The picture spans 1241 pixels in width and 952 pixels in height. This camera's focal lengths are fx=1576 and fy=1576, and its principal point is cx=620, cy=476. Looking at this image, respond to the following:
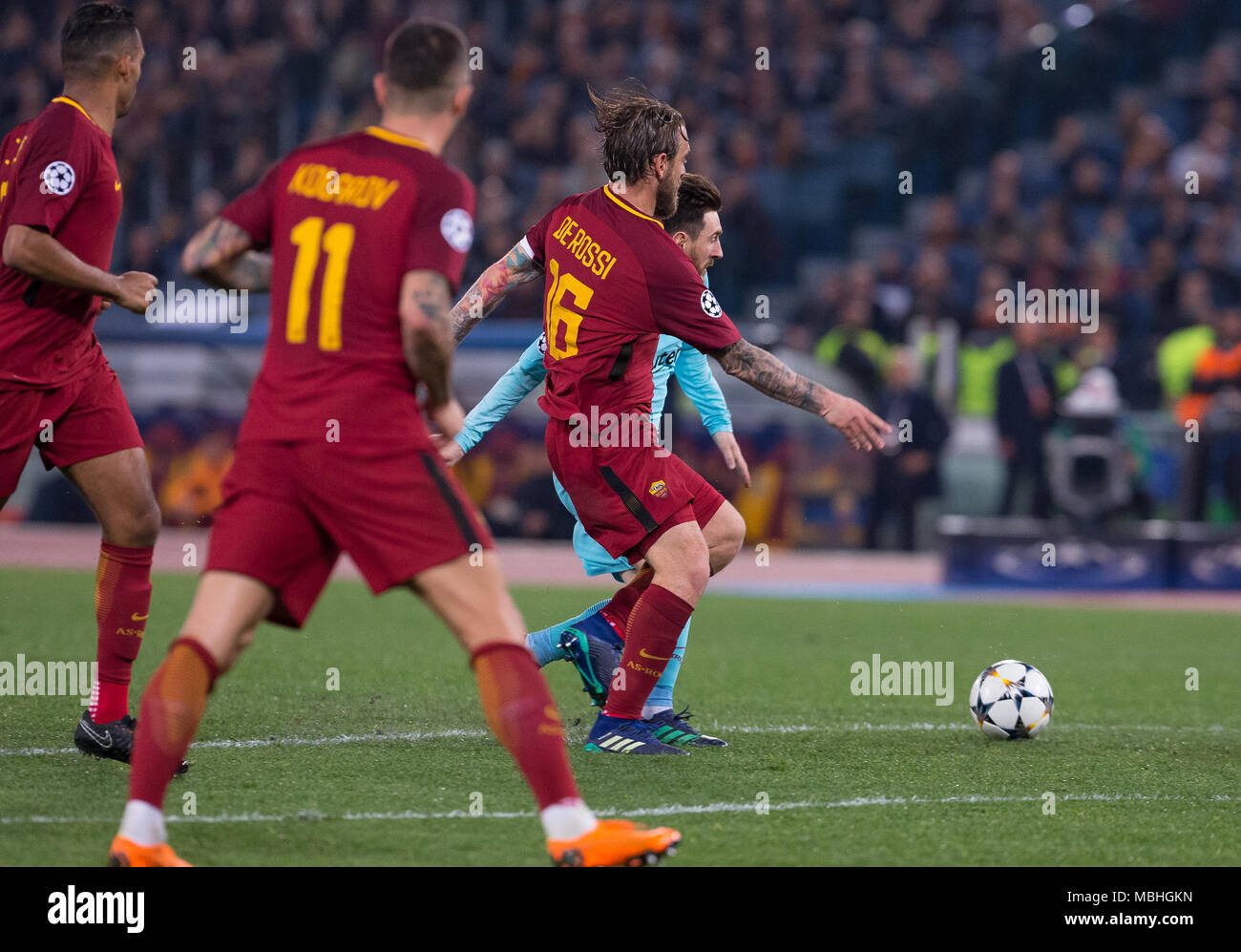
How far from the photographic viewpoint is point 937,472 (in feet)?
47.3

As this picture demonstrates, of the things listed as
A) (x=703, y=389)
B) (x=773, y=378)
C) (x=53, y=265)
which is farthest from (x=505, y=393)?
(x=53, y=265)

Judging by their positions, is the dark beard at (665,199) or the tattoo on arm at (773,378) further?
the dark beard at (665,199)

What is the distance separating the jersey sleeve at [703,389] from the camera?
684cm

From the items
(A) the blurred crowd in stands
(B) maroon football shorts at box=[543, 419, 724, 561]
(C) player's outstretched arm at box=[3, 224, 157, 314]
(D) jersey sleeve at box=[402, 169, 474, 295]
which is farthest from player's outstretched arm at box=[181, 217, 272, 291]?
(A) the blurred crowd in stands

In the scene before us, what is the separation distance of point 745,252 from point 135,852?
46.5 ft

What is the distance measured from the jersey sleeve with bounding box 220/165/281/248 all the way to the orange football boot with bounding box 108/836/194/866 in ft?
5.09

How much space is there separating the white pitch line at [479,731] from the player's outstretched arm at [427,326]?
7.82 feet

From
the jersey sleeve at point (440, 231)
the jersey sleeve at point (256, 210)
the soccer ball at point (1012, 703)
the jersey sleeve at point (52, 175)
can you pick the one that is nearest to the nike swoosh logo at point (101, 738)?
the jersey sleeve at point (52, 175)

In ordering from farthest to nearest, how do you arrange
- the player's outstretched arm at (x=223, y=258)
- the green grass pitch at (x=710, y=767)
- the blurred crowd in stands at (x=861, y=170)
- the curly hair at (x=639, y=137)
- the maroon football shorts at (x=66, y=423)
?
the blurred crowd in stands at (x=861, y=170) < the curly hair at (x=639, y=137) < the maroon football shorts at (x=66, y=423) < the green grass pitch at (x=710, y=767) < the player's outstretched arm at (x=223, y=258)

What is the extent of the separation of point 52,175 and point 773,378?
98.7 inches

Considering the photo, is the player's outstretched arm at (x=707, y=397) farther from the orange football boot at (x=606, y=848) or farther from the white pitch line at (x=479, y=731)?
the orange football boot at (x=606, y=848)

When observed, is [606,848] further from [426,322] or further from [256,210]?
[256,210]

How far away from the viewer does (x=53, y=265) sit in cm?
520

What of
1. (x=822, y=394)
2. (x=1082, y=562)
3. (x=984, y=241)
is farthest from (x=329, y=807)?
(x=984, y=241)
